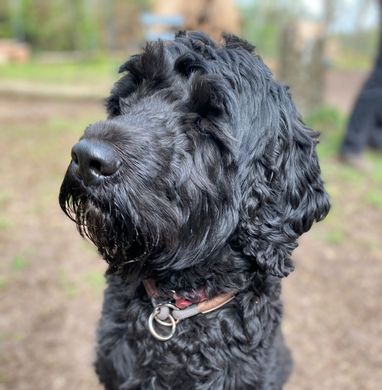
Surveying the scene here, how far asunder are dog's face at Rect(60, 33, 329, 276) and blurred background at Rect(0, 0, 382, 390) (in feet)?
4.65

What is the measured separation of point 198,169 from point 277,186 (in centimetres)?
34

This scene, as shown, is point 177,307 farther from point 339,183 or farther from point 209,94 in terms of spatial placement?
point 339,183

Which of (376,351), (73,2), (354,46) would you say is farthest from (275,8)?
(376,351)

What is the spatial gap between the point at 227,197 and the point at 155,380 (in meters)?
0.89

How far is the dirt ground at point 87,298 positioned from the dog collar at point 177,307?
1.23 metres

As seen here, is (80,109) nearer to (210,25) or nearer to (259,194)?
(210,25)

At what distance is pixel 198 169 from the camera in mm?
1859

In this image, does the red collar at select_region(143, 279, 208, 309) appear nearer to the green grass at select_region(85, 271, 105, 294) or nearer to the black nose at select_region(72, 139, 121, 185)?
the black nose at select_region(72, 139, 121, 185)

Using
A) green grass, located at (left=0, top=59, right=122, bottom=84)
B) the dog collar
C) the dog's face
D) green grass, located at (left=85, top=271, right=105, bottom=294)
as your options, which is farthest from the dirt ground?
green grass, located at (left=0, top=59, right=122, bottom=84)

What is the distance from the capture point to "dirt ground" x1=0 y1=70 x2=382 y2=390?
3.24 m

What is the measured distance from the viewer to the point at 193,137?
6.14 ft

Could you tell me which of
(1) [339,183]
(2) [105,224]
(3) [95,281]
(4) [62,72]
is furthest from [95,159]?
(4) [62,72]

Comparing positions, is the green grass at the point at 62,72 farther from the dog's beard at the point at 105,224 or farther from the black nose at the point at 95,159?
the black nose at the point at 95,159

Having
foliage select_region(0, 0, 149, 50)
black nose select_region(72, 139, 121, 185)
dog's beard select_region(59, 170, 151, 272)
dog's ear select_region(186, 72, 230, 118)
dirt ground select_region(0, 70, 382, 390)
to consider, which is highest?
foliage select_region(0, 0, 149, 50)
